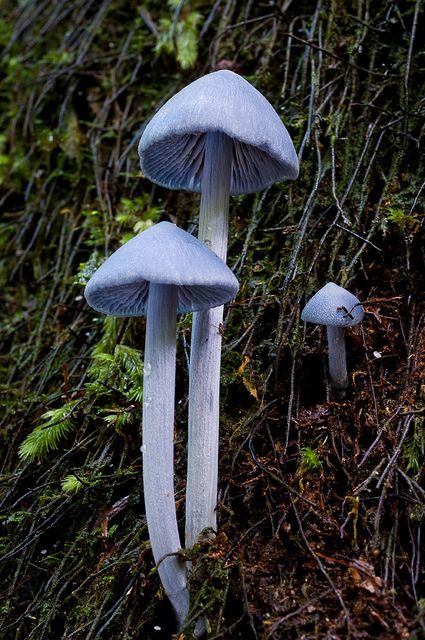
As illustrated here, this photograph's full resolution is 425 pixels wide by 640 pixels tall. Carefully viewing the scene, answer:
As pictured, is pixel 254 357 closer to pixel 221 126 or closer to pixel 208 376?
pixel 208 376

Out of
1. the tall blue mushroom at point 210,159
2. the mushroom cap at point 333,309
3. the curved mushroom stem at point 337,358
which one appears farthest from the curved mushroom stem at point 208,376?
the curved mushroom stem at point 337,358

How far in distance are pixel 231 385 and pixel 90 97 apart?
7.52 feet

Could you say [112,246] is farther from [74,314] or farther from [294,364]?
[294,364]

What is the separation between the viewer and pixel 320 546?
166cm

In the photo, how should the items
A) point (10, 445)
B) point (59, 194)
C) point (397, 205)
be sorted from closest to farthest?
point (397, 205)
point (10, 445)
point (59, 194)

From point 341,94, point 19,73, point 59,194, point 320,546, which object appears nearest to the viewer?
point 320,546

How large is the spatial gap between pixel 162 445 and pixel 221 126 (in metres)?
0.91

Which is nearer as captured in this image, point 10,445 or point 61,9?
point 10,445

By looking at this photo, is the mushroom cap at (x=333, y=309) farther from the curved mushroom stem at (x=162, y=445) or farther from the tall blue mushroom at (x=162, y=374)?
the curved mushroom stem at (x=162, y=445)

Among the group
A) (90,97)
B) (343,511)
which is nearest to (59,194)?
(90,97)

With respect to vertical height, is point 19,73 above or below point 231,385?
above

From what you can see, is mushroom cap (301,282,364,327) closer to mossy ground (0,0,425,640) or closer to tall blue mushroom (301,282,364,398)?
tall blue mushroom (301,282,364,398)

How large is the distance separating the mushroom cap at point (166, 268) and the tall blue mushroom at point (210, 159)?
0.61ft

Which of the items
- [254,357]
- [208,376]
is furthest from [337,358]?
[208,376]
